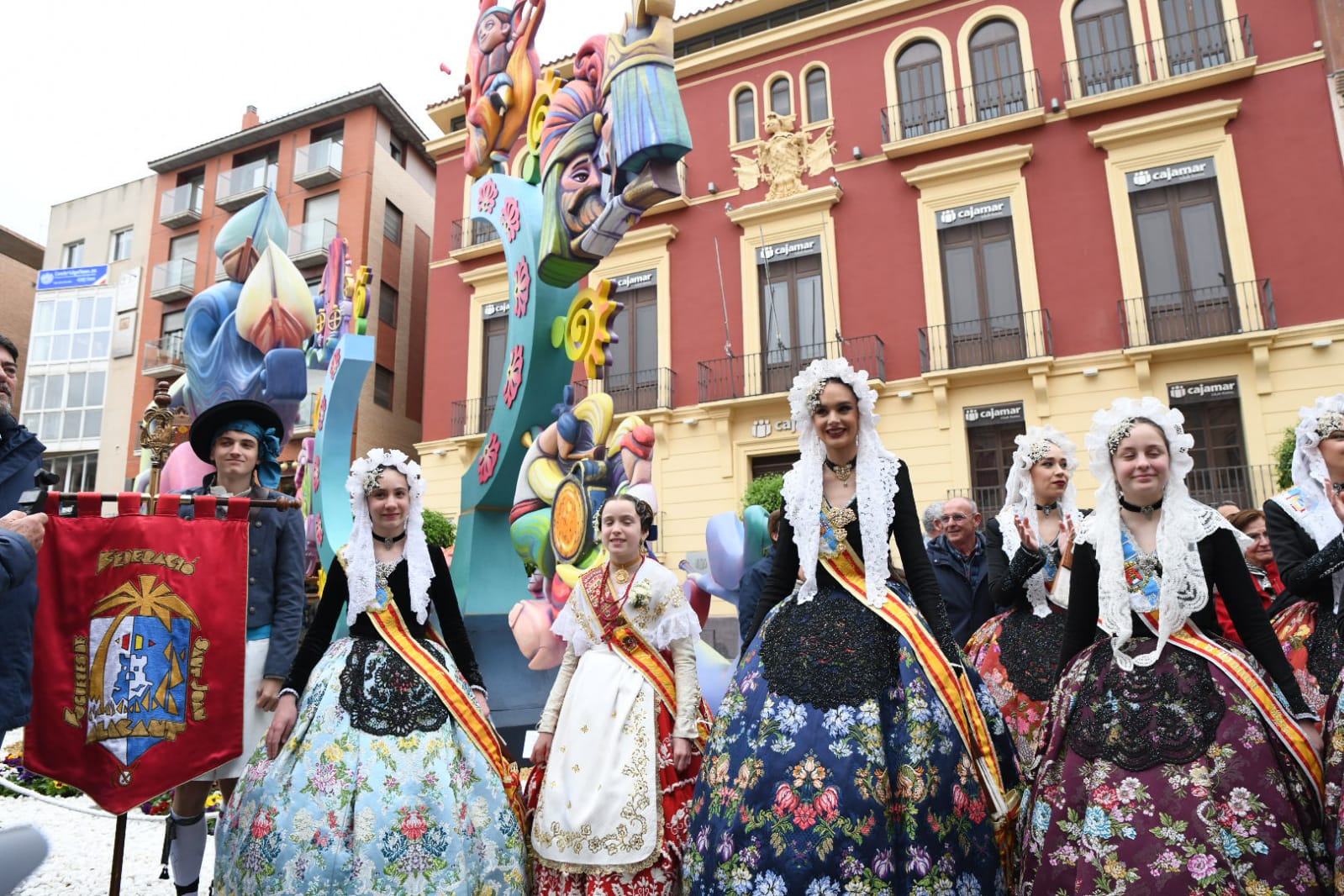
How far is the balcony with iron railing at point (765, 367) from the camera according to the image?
14.8 metres

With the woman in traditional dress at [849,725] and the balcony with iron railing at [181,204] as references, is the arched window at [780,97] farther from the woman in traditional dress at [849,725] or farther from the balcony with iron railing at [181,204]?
the balcony with iron railing at [181,204]

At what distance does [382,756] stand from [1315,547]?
3.23m

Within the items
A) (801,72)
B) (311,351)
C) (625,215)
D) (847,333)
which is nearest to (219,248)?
(311,351)

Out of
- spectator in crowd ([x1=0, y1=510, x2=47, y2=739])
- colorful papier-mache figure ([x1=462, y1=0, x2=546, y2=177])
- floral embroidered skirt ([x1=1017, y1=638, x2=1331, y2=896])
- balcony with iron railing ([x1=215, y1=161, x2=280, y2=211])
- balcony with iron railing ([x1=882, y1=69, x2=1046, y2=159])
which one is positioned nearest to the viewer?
floral embroidered skirt ([x1=1017, y1=638, x2=1331, y2=896])

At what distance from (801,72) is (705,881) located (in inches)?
636

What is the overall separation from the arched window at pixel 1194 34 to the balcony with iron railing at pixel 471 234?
12.5m

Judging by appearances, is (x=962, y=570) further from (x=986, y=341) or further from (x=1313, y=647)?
(x=986, y=341)

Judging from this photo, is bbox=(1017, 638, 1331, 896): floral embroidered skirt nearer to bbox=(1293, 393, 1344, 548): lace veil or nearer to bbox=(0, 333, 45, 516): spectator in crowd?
bbox=(1293, 393, 1344, 548): lace veil

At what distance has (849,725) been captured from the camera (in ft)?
7.81

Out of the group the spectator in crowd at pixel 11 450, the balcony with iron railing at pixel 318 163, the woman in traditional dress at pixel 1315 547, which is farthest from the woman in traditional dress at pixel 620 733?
the balcony with iron railing at pixel 318 163

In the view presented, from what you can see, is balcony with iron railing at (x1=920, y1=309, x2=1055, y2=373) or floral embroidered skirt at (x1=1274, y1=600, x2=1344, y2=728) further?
balcony with iron railing at (x1=920, y1=309, x2=1055, y2=373)

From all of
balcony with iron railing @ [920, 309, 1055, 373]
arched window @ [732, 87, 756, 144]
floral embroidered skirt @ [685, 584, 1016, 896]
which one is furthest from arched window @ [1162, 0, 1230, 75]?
floral embroidered skirt @ [685, 584, 1016, 896]

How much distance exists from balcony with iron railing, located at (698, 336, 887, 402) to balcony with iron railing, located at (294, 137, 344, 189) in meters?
11.5

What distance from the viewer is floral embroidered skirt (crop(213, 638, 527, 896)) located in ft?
8.63
